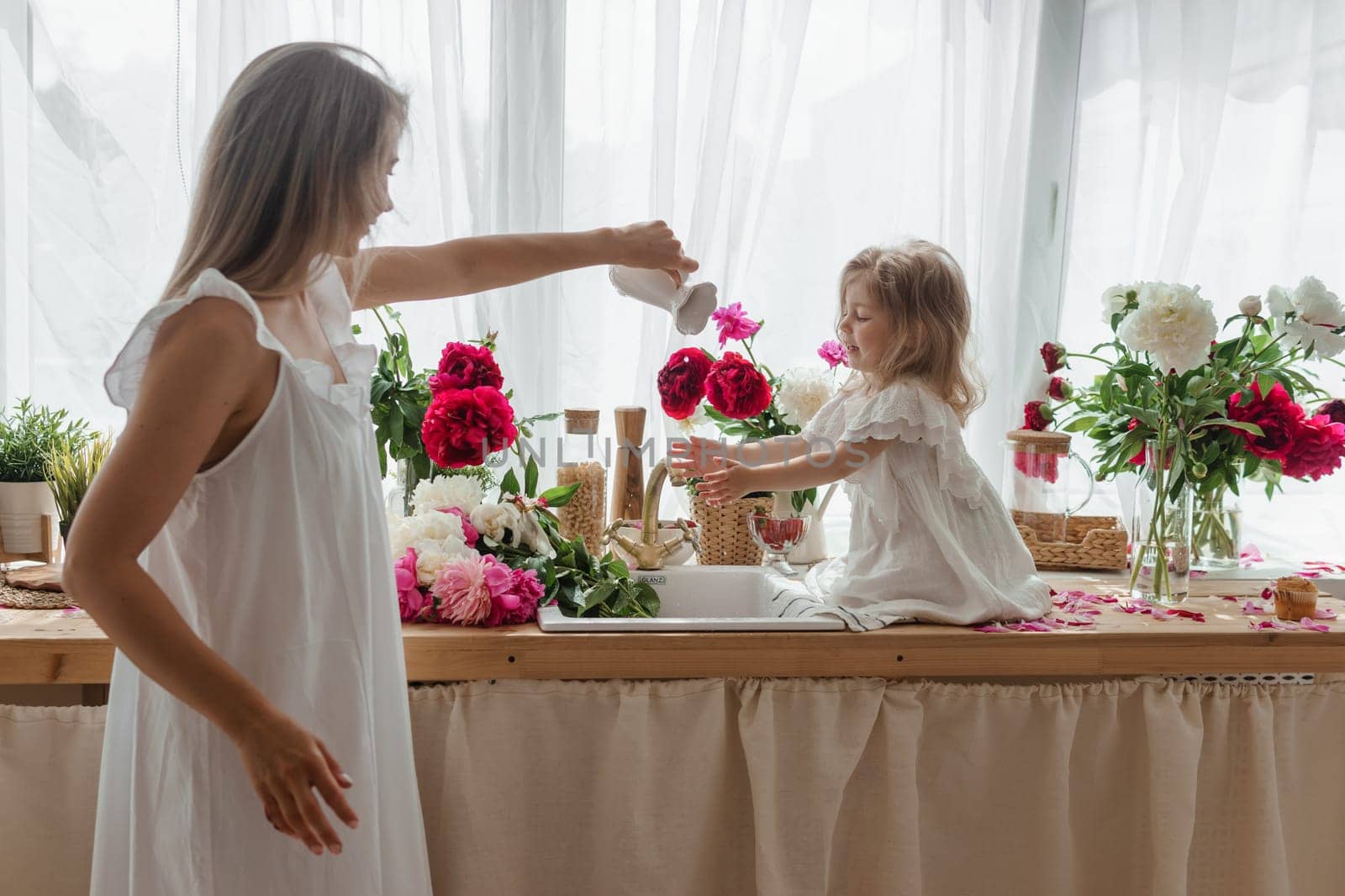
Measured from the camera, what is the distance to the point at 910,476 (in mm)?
1454

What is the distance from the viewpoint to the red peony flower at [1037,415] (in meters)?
1.81

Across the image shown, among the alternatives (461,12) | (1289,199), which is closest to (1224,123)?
(1289,199)

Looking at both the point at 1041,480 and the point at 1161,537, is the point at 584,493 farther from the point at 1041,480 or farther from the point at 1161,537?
the point at 1161,537

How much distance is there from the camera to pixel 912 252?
4.89 feet

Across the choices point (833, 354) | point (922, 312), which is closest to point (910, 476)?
point (922, 312)

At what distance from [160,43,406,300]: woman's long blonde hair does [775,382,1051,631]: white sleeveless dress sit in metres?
0.77

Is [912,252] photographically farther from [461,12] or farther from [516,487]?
[461,12]

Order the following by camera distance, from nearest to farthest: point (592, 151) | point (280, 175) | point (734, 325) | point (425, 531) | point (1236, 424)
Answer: point (280, 175), point (425, 531), point (1236, 424), point (734, 325), point (592, 151)

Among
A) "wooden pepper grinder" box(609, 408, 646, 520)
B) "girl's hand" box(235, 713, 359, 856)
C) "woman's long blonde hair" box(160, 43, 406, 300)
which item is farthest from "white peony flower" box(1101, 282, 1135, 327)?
"girl's hand" box(235, 713, 359, 856)

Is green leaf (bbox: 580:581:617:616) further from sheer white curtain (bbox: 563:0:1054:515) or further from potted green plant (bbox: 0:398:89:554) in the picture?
potted green plant (bbox: 0:398:89:554)

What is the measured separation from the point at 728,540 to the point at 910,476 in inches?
15.6

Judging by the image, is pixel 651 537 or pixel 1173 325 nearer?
pixel 1173 325

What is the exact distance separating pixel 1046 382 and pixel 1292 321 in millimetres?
550

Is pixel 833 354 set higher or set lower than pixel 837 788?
higher
